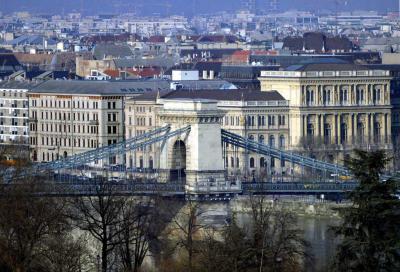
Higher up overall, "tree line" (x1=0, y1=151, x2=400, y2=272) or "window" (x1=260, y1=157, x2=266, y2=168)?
"tree line" (x1=0, y1=151, x2=400, y2=272)

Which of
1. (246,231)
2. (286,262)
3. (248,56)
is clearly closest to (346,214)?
(286,262)

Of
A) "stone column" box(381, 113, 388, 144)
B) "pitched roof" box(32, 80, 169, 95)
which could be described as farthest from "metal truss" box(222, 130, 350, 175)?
"pitched roof" box(32, 80, 169, 95)

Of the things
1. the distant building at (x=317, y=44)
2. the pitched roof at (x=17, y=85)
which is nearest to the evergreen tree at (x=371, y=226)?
the pitched roof at (x=17, y=85)

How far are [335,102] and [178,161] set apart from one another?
21806mm

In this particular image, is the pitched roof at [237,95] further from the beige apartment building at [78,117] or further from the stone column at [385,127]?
→ the stone column at [385,127]

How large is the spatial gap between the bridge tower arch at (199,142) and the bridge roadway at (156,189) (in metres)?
0.61

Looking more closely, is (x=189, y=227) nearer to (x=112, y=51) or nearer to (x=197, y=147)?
(x=197, y=147)

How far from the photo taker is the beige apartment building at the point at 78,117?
245 ft

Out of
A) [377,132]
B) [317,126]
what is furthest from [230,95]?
[377,132]

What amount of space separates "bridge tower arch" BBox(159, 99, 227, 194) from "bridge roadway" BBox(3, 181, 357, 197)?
1.99 feet

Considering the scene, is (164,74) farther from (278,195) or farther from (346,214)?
(346,214)

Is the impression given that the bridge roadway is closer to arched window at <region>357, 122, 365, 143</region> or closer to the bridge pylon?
the bridge pylon

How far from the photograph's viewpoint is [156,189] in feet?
169

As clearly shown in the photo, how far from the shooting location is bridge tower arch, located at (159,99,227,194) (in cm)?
5315
